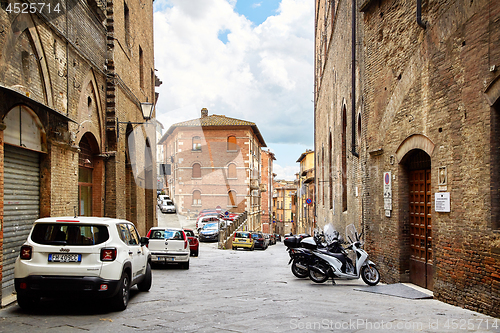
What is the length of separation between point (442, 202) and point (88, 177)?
10183 millimetres

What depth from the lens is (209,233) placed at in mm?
30781

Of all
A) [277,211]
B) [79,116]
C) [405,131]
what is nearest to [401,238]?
[405,131]

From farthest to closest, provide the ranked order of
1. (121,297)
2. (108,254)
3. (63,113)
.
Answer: (63,113) < (121,297) < (108,254)

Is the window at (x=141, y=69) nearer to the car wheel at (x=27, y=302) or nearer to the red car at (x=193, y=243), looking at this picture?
the red car at (x=193, y=243)

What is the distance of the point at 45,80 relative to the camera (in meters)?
9.21

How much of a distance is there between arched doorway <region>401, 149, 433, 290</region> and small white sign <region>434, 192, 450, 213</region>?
34.6 inches

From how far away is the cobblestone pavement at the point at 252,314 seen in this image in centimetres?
584

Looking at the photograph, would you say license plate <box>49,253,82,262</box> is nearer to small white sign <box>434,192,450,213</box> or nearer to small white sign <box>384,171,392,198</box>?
small white sign <box>434,192,450,213</box>

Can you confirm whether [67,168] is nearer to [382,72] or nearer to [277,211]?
[382,72]

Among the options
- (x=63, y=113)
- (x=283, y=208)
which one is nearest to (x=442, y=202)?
(x=63, y=113)

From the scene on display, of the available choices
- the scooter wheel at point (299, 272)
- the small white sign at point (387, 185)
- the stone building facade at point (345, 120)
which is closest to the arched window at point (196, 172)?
the stone building facade at point (345, 120)

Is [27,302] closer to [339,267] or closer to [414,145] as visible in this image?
[339,267]

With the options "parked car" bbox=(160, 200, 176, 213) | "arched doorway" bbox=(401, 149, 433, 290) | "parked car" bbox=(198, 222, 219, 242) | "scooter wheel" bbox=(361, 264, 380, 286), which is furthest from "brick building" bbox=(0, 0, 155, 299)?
"parked car" bbox=(160, 200, 176, 213)

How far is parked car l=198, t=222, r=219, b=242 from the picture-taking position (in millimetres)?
30734
